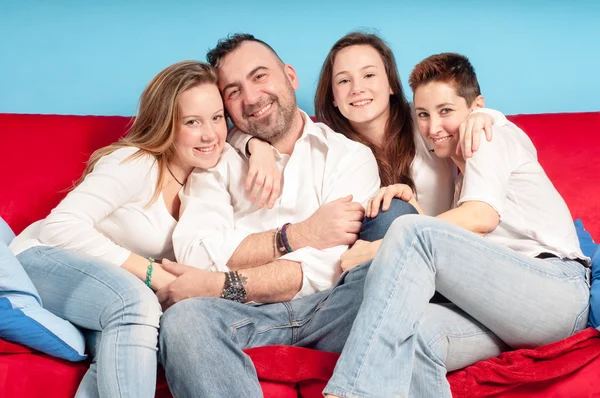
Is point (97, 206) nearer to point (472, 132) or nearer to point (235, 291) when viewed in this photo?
point (235, 291)

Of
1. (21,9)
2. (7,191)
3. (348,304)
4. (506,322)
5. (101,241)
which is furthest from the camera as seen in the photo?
(21,9)

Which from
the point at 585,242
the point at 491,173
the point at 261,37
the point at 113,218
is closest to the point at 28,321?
the point at 113,218

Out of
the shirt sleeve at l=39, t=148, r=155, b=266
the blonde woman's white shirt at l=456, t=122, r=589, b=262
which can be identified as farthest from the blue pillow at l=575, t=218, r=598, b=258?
the shirt sleeve at l=39, t=148, r=155, b=266

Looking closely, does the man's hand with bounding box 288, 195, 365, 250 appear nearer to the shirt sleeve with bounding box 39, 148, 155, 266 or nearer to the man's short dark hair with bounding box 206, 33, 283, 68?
the shirt sleeve with bounding box 39, 148, 155, 266

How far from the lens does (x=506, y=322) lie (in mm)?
2068

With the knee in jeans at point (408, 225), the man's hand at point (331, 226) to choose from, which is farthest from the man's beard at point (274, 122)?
the knee in jeans at point (408, 225)

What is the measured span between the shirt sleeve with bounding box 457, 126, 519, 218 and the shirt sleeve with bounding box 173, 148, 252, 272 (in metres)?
0.73

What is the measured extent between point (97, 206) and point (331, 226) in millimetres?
683

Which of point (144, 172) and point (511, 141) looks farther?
point (144, 172)

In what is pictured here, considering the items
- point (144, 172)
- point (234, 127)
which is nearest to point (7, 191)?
point (144, 172)

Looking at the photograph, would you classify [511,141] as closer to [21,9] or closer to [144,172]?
[144,172]

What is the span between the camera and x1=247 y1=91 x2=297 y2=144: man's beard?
2.72 m

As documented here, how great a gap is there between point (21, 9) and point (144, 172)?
1316 millimetres

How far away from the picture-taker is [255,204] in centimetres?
266
